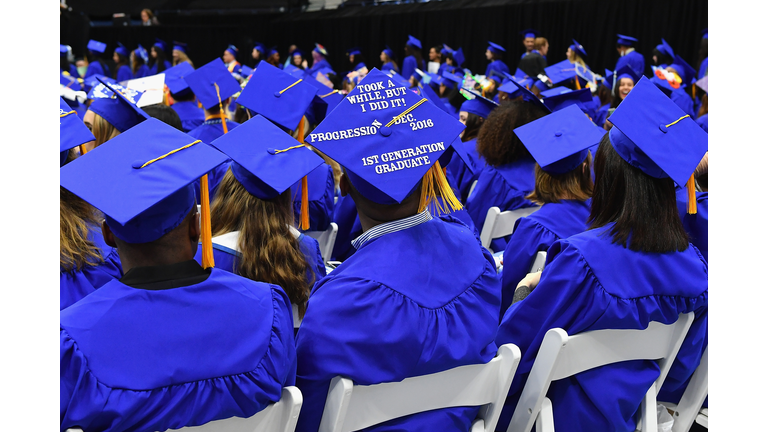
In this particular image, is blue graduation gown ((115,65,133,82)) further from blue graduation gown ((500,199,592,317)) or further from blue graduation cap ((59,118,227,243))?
blue graduation cap ((59,118,227,243))

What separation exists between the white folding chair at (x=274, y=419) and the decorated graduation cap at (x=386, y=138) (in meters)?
0.55

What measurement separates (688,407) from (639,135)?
100cm

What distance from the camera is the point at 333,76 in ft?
35.8

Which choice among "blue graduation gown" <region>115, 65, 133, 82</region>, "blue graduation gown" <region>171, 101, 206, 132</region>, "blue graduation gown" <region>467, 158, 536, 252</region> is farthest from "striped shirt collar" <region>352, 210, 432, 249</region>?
"blue graduation gown" <region>115, 65, 133, 82</region>

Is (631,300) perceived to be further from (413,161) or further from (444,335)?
(413,161)

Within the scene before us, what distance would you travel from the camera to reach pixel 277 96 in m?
3.90

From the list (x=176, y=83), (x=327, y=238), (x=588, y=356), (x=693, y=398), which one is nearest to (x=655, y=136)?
(x=588, y=356)

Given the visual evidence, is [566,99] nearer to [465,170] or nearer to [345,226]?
[465,170]

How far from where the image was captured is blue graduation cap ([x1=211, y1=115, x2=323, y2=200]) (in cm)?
220

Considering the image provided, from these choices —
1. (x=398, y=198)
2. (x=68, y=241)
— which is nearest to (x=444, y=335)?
(x=398, y=198)

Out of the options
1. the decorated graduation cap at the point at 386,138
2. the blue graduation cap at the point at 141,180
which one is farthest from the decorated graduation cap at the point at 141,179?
the decorated graduation cap at the point at 386,138

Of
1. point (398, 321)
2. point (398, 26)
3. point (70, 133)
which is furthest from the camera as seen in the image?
point (398, 26)

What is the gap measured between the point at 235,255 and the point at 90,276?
1.48 ft

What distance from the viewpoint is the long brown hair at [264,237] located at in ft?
6.96
